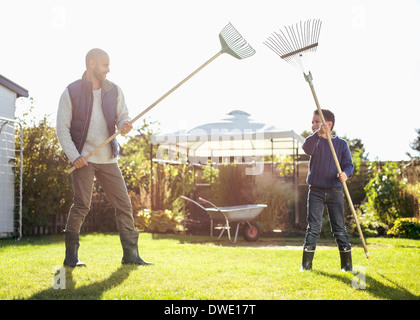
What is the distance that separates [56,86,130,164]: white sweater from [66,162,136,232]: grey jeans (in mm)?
98

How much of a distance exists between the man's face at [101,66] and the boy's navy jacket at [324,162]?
189cm

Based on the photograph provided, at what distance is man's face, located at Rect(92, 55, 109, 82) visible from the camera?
4.38 meters

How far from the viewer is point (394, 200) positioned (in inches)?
390

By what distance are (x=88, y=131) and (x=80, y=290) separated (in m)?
1.52

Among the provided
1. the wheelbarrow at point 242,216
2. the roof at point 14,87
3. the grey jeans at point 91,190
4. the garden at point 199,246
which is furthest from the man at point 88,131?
the roof at point 14,87

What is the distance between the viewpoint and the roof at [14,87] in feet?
29.2

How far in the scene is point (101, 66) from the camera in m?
4.38

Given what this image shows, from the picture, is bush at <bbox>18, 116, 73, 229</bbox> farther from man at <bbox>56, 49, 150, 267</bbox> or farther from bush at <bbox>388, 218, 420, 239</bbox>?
bush at <bbox>388, 218, 420, 239</bbox>

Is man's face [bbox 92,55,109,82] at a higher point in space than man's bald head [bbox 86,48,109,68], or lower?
lower

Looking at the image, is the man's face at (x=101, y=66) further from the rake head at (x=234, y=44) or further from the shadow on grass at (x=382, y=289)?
the shadow on grass at (x=382, y=289)

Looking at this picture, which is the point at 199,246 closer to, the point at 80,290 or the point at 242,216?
the point at 242,216

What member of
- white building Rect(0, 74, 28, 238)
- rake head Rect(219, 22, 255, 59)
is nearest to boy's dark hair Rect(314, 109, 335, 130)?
rake head Rect(219, 22, 255, 59)
